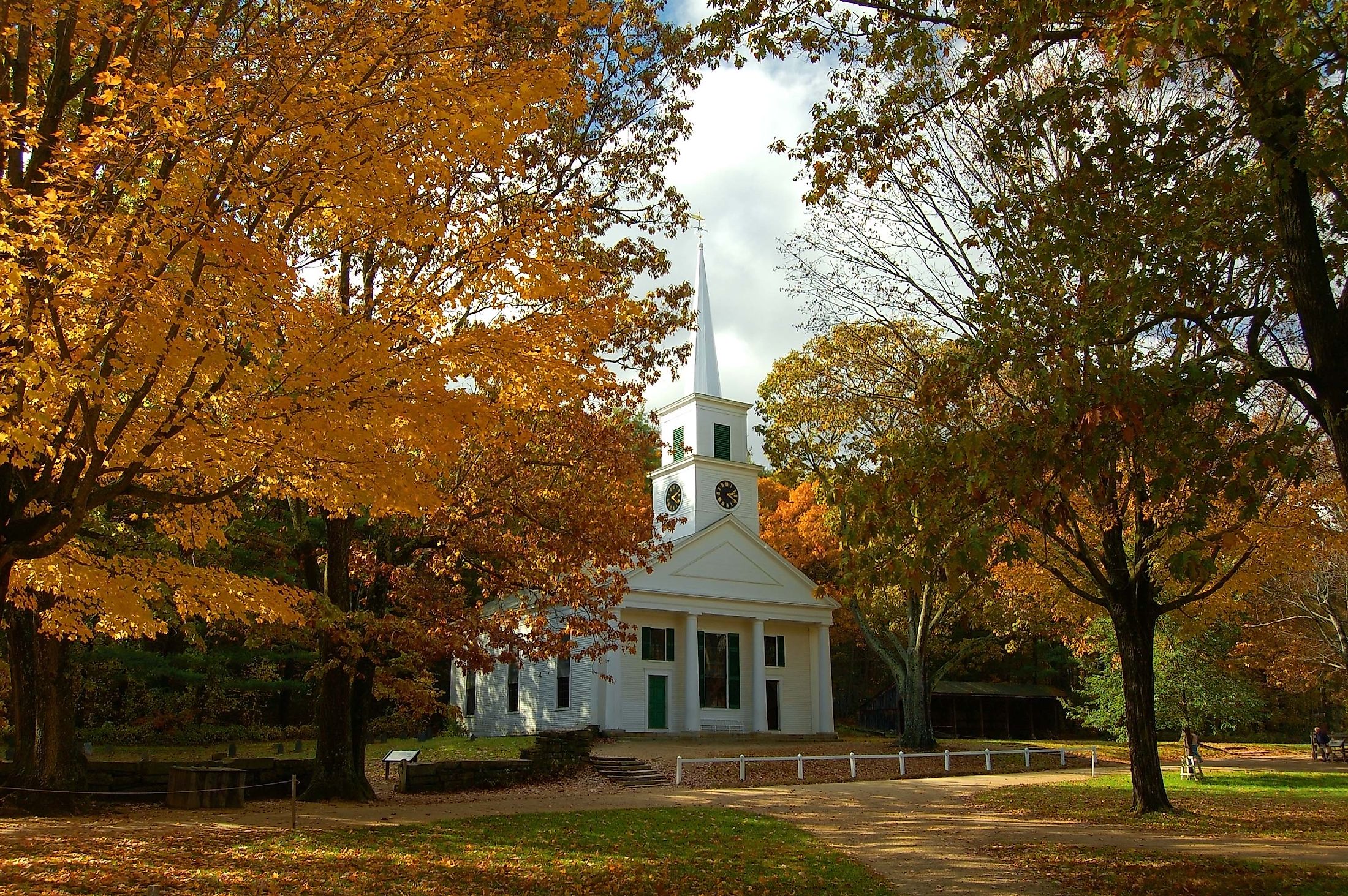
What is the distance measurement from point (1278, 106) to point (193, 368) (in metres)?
8.80

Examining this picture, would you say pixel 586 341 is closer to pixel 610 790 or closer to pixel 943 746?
pixel 610 790

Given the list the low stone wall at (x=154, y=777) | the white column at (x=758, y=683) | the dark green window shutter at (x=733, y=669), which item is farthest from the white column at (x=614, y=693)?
the low stone wall at (x=154, y=777)

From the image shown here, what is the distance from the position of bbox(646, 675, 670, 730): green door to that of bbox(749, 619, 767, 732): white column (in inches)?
124

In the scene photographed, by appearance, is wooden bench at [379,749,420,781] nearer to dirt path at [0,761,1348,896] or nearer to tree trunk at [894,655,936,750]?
dirt path at [0,761,1348,896]

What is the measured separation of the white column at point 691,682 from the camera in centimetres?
2961

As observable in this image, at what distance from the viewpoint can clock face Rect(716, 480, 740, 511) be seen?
111 ft

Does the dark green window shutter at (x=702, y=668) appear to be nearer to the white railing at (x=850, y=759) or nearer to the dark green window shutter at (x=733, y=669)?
the dark green window shutter at (x=733, y=669)

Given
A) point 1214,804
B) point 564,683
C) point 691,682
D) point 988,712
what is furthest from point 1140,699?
point 988,712

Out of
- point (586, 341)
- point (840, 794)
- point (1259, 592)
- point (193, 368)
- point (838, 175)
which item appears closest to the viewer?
point (193, 368)

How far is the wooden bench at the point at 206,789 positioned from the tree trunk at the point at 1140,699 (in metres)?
14.7

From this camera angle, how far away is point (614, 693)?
28531mm

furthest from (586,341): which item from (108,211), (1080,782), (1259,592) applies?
(1259,592)

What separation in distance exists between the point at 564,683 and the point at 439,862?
66.8 ft

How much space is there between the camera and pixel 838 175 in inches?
431
